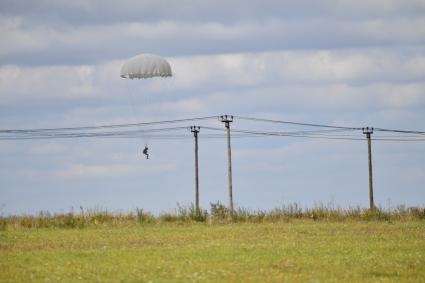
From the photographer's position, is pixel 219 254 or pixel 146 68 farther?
pixel 146 68

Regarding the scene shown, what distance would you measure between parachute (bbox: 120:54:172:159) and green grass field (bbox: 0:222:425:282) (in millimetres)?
9665

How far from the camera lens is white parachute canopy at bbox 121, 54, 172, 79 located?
157 feet

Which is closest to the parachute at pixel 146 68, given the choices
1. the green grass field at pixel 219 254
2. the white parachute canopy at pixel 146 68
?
the white parachute canopy at pixel 146 68

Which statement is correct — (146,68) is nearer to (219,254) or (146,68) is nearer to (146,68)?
(146,68)

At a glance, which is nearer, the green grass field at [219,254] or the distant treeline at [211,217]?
the green grass field at [219,254]

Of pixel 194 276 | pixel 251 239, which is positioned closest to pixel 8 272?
pixel 194 276

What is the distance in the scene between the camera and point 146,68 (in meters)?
47.9

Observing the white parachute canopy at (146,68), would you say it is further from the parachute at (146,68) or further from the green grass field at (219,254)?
the green grass field at (219,254)

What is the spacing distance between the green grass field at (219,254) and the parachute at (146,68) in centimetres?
966

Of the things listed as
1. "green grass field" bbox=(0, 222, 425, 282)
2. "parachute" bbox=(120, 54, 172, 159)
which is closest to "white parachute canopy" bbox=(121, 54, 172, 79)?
"parachute" bbox=(120, 54, 172, 159)

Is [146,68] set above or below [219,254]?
above

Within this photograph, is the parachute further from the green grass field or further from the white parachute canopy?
the green grass field

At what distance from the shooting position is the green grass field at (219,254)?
2270 centimetres

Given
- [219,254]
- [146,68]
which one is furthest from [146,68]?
[219,254]
